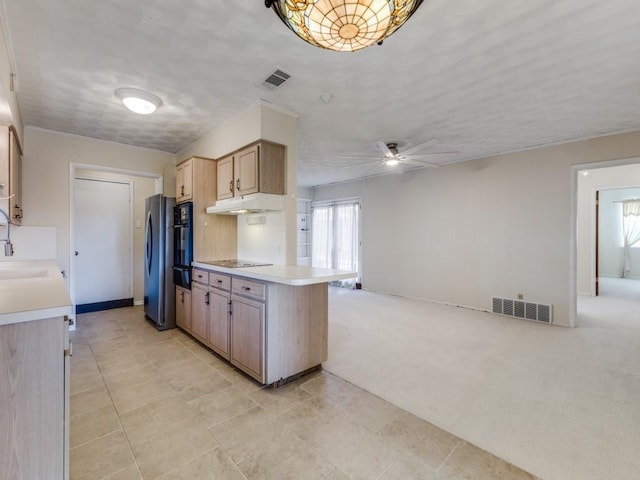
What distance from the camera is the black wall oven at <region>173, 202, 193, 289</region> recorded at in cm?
358

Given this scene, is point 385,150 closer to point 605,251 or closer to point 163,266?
point 163,266

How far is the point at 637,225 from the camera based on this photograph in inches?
302

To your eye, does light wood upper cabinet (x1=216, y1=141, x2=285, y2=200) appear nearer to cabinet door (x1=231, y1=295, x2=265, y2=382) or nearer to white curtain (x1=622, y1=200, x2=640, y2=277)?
cabinet door (x1=231, y1=295, x2=265, y2=382)

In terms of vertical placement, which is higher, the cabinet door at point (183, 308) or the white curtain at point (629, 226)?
the white curtain at point (629, 226)

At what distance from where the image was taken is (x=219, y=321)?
295 centimetres

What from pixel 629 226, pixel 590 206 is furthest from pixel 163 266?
pixel 629 226

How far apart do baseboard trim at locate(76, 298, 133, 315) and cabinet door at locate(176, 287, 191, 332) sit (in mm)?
1899

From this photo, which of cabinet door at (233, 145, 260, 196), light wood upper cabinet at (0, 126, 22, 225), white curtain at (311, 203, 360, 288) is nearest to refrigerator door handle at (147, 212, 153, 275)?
light wood upper cabinet at (0, 126, 22, 225)

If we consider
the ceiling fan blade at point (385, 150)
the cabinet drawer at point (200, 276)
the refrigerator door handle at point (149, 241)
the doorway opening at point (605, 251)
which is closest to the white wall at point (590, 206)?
the doorway opening at point (605, 251)

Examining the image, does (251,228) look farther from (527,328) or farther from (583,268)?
(583,268)

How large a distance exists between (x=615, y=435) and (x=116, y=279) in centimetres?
628

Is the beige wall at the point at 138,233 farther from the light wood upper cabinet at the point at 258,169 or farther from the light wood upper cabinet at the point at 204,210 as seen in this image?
the light wood upper cabinet at the point at 258,169

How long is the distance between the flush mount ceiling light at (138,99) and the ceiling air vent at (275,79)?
1129mm

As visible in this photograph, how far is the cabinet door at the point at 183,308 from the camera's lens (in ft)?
11.8
